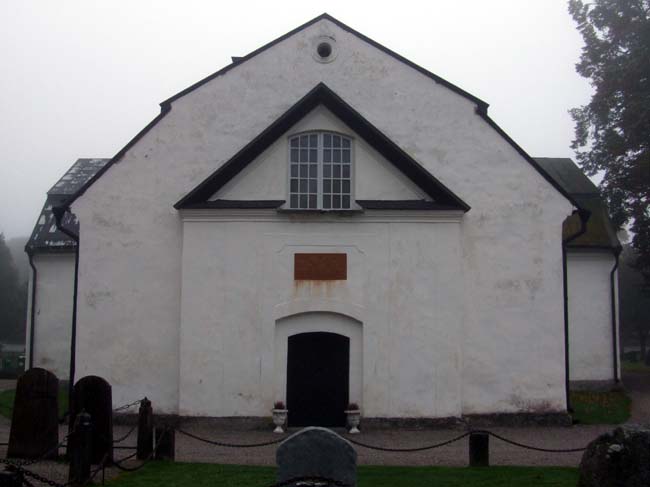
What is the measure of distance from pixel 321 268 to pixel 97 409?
268 inches

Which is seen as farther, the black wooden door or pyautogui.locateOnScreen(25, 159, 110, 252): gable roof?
pyautogui.locateOnScreen(25, 159, 110, 252): gable roof

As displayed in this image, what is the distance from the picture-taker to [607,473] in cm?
793

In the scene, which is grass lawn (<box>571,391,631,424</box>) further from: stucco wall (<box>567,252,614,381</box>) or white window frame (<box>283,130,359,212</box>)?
white window frame (<box>283,130,359,212</box>)

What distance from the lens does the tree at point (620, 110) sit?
27422 mm

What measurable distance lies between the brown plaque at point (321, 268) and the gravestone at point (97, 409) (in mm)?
6236

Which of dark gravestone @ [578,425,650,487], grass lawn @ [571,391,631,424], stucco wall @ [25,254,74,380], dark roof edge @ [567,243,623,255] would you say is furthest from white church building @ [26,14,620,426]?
stucco wall @ [25,254,74,380]

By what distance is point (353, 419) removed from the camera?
654 inches

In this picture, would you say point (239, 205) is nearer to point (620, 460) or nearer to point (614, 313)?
point (620, 460)

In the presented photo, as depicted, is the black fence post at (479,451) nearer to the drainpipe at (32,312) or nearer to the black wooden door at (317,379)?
the black wooden door at (317,379)

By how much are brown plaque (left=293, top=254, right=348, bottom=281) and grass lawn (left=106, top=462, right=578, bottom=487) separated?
5843mm

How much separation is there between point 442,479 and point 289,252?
24.9ft

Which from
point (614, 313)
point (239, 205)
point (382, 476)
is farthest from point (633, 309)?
point (382, 476)

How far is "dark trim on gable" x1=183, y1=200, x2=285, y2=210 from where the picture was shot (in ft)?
57.1

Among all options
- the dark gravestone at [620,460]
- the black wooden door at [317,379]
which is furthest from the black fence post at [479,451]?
the black wooden door at [317,379]
